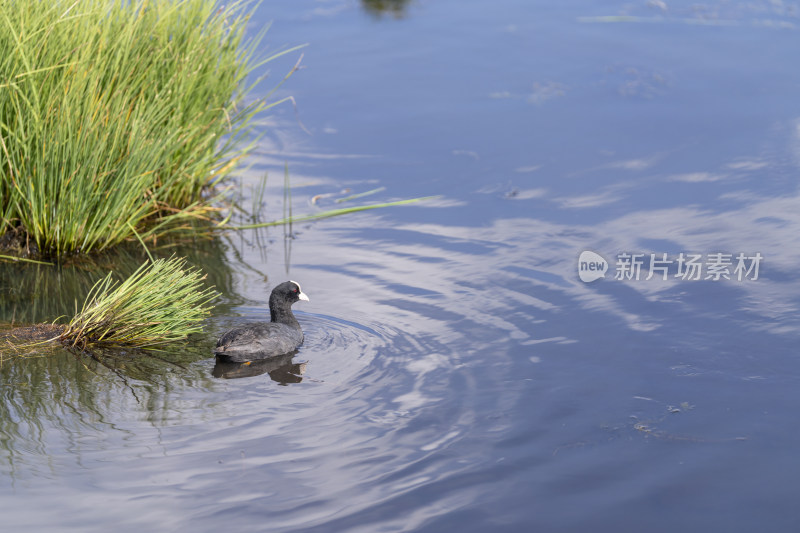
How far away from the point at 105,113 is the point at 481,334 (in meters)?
3.87

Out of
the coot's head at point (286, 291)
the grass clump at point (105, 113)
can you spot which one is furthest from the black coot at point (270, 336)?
the grass clump at point (105, 113)

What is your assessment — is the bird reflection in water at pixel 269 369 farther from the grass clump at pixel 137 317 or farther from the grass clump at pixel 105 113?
the grass clump at pixel 105 113

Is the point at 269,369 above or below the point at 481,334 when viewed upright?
below

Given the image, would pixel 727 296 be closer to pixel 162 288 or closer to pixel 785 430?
pixel 785 430

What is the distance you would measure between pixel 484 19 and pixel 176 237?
9.13m

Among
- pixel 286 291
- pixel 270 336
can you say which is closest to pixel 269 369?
pixel 270 336

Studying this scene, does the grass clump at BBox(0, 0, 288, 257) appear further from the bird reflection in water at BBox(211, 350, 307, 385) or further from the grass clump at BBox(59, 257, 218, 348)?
the bird reflection in water at BBox(211, 350, 307, 385)

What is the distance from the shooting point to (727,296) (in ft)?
27.8

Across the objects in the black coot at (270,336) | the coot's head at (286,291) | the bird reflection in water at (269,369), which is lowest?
the bird reflection in water at (269,369)

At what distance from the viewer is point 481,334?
7.91 meters

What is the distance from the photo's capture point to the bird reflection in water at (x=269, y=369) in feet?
23.7

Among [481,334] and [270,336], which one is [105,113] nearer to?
[270,336]

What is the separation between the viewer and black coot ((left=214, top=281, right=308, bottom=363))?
7238 mm

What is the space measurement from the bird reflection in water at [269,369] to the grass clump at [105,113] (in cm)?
240
